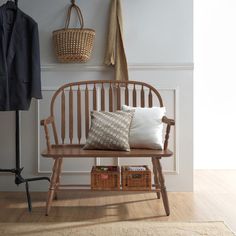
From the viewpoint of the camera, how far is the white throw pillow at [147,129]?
9.12ft

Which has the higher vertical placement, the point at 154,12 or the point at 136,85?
the point at 154,12

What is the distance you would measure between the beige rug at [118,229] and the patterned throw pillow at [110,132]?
1.79ft

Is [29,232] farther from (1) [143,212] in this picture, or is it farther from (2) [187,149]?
(2) [187,149]

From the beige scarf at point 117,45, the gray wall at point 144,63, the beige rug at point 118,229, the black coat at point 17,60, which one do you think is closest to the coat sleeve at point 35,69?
the black coat at point 17,60

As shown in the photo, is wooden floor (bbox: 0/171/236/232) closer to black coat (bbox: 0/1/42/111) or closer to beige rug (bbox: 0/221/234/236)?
beige rug (bbox: 0/221/234/236)

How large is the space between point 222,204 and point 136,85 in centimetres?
115

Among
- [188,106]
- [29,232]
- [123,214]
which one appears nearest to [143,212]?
[123,214]

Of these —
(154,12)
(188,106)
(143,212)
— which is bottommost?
(143,212)

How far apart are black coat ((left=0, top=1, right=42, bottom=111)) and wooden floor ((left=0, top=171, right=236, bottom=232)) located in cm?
72

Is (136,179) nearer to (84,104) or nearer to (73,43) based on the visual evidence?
(84,104)

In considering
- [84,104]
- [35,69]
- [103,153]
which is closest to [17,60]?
[35,69]

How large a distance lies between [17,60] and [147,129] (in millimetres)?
1057

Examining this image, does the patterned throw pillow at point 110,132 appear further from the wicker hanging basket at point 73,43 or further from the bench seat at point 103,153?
the wicker hanging basket at point 73,43

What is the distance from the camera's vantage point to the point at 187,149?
3.35 metres
